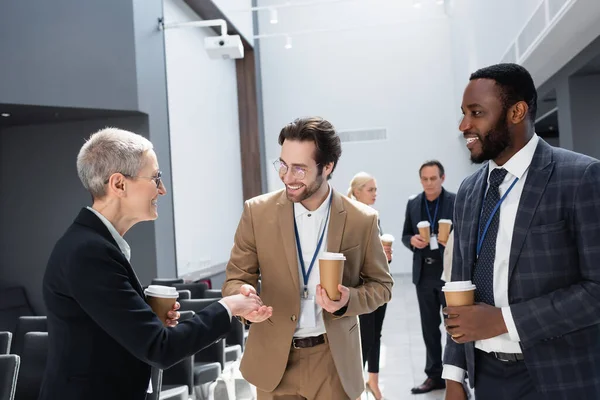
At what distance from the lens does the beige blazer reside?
2.13 meters

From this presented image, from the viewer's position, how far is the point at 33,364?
3285mm

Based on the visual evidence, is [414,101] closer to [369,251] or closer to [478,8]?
[478,8]

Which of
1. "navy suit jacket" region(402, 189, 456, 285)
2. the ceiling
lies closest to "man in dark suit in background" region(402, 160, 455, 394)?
"navy suit jacket" region(402, 189, 456, 285)

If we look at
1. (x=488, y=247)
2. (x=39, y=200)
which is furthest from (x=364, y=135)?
(x=488, y=247)

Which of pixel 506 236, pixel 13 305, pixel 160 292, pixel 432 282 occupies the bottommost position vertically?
pixel 13 305

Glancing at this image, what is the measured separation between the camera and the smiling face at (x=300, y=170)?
2.16 meters

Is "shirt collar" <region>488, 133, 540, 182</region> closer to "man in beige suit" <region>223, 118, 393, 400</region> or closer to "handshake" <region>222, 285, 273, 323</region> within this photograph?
"man in beige suit" <region>223, 118, 393, 400</region>

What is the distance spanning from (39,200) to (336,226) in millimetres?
6090

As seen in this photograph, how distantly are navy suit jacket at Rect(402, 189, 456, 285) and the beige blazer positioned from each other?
2513 mm

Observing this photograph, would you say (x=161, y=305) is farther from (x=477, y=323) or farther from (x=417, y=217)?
(x=417, y=217)

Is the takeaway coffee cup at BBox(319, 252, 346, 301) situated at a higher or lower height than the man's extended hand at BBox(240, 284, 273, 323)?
higher

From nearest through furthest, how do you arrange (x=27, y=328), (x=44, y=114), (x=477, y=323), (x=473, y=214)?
(x=477, y=323), (x=473, y=214), (x=27, y=328), (x=44, y=114)

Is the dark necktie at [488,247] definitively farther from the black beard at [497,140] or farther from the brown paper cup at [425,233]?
the brown paper cup at [425,233]

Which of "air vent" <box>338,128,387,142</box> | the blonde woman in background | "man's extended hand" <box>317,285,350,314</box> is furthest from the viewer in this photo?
"air vent" <box>338,128,387,142</box>
